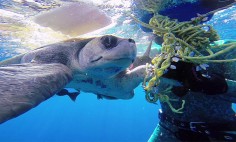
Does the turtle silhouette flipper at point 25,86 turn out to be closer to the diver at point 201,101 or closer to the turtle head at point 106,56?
the turtle head at point 106,56

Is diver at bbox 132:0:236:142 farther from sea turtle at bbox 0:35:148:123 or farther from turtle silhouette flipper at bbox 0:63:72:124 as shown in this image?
turtle silhouette flipper at bbox 0:63:72:124

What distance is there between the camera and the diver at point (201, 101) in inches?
93.0

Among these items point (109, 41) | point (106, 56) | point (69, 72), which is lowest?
point (69, 72)

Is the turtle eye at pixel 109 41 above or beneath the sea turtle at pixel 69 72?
above

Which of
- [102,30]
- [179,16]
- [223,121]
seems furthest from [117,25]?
[223,121]

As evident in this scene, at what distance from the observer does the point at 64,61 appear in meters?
3.48

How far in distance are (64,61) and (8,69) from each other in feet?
3.55

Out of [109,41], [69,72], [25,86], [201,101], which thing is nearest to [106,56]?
[109,41]

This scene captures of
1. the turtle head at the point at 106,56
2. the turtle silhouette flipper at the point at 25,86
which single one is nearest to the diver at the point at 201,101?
the turtle head at the point at 106,56

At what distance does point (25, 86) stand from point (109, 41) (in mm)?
1462

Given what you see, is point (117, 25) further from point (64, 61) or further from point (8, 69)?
point (8, 69)

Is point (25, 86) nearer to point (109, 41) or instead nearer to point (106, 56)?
point (106, 56)

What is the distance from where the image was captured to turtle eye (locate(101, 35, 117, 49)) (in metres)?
3.16

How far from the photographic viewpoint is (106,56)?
3150mm
